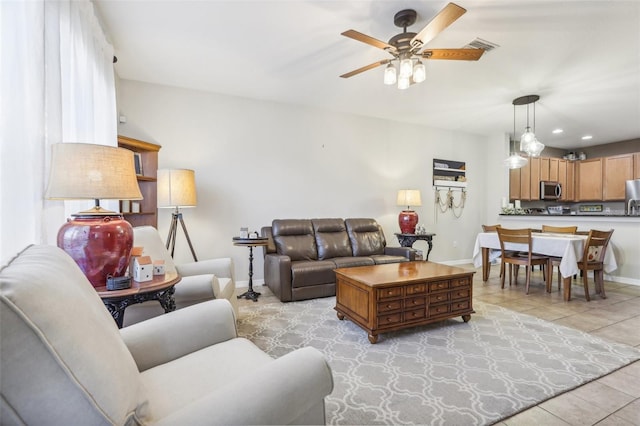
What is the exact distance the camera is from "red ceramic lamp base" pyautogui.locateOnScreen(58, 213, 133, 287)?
5.05ft

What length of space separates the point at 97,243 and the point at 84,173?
371 mm

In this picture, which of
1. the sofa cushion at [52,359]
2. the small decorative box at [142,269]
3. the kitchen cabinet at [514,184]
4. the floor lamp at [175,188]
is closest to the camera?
the sofa cushion at [52,359]

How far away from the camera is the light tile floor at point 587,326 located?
62.2 inches

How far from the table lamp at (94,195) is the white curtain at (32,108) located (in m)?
0.10

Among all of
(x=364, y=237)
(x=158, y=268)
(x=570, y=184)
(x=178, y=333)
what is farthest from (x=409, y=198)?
(x=570, y=184)

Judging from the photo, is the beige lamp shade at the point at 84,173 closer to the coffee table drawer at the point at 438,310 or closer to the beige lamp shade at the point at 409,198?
the coffee table drawer at the point at 438,310

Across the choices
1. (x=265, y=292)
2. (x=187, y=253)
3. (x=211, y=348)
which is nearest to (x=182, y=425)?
(x=211, y=348)

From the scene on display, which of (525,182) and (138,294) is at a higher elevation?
(525,182)

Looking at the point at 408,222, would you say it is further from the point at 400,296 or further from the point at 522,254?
the point at 400,296

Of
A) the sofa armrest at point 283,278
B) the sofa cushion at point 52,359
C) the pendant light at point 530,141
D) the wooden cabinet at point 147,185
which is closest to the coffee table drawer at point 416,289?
the sofa armrest at point 283,278

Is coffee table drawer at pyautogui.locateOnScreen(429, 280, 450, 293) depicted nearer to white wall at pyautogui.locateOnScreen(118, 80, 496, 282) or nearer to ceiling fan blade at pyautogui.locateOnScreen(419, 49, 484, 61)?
ceiling fan blade at pyautogui.locateOnScreen(419, 49, 484, 61)

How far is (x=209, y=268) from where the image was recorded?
2.66m

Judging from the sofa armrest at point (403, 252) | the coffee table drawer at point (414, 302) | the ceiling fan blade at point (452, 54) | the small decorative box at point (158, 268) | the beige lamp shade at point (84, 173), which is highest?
the ceiling fan blade at point (452, 54)

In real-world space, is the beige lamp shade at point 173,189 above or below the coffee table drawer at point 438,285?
above
